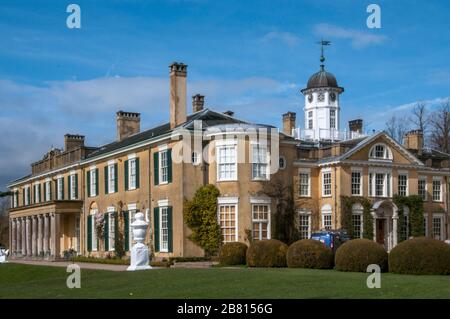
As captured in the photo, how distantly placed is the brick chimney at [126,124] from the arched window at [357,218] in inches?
723

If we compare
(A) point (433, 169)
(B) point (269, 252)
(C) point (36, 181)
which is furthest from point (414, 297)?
(C) point (36, 181)

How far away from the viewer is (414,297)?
1698 centimetres

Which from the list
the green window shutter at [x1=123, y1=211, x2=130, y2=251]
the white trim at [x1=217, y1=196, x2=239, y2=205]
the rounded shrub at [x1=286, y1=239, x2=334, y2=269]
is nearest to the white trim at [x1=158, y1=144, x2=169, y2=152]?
the white trim at [x1=217, y1=196, x2=239, y2=205]

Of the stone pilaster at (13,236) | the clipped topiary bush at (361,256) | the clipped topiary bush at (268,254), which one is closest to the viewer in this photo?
the clipped topiary bush at (361,256)

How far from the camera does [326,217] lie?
43.7 metres

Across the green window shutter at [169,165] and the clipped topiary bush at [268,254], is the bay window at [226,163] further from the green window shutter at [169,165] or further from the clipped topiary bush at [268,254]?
the clipped topiary bush at [268,254]

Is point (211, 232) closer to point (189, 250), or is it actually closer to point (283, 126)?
point (189, 250)

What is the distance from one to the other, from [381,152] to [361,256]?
19.5 meters

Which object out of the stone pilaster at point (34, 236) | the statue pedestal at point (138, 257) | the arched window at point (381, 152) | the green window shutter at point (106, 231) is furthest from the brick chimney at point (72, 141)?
the statue pedestal at point (138, 257)

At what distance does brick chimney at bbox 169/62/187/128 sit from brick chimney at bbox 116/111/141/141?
1234cm

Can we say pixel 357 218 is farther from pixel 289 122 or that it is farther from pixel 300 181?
pixel 289 122

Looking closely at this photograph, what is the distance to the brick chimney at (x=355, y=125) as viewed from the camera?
188 feet

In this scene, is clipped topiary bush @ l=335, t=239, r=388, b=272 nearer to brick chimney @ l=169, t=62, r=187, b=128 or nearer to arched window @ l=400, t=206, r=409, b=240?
brick chimney @ l=169, t=62, r=187, b=128
